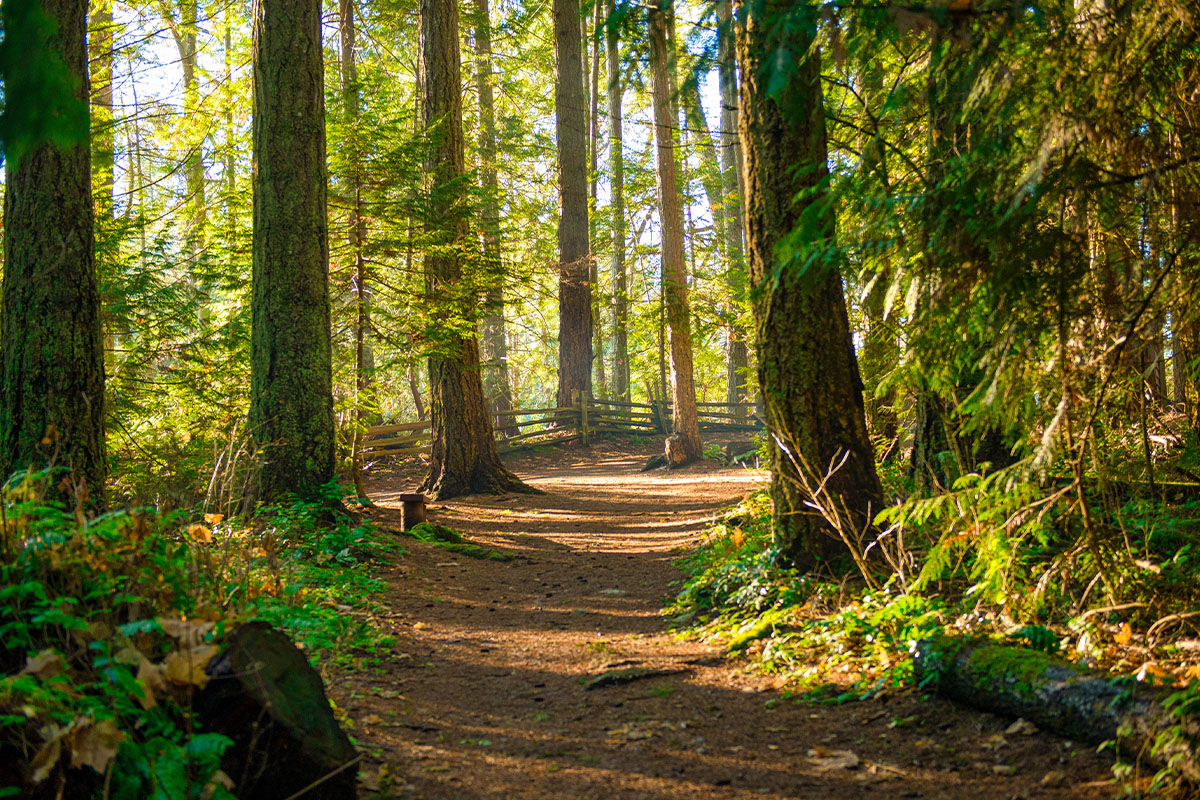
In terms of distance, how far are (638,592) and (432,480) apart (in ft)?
18.9

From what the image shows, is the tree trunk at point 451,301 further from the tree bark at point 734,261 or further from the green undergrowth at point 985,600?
the green undergrowth at point 985,600

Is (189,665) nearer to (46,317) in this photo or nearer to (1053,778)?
(1053,778)

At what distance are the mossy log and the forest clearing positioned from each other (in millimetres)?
17

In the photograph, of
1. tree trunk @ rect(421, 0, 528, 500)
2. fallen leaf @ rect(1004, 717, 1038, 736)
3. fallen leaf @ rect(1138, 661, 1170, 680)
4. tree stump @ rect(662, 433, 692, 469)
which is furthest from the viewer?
tree stump @ rect(662, 433, 692, 469)

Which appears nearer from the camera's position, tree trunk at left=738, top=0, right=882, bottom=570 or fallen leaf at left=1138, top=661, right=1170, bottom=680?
fallen leaf at left=1138, top=661, right=1170, bottom=680

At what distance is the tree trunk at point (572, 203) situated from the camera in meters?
18.7

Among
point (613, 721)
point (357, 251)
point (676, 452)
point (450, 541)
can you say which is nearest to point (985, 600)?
point (613, 721)

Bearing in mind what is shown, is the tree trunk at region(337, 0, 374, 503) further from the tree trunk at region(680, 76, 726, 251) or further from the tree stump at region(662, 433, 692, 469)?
the tree stump at region(662, 433, 692, 469)

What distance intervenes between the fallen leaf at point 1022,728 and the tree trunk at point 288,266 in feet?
21.6

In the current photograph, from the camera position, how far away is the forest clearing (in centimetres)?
277

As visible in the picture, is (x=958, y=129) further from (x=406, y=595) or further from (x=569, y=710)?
(x=406, y=595)

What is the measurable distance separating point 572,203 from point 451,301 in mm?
9055

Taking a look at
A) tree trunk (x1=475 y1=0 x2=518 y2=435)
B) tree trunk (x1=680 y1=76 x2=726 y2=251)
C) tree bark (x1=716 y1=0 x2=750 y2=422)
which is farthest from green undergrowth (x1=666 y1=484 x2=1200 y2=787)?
tree trunk (x1=475 y1=0 x2=518 y2=435)

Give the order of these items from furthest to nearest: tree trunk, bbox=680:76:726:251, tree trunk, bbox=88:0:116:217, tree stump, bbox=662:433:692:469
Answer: tree trunk, bbox=680:76:726:251
tree stump, bbox=662:433:692:469
tree trunk, bbox=88:0:116:217
